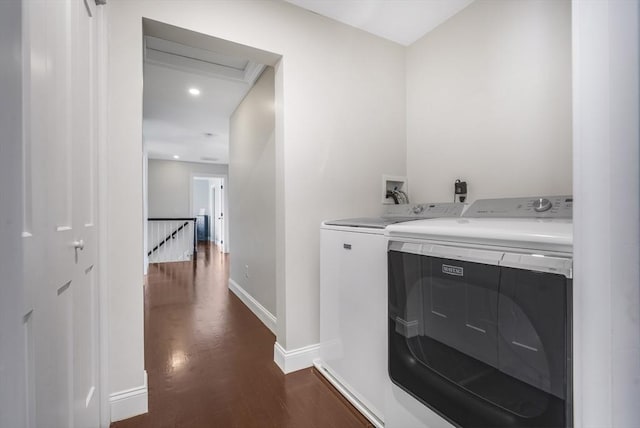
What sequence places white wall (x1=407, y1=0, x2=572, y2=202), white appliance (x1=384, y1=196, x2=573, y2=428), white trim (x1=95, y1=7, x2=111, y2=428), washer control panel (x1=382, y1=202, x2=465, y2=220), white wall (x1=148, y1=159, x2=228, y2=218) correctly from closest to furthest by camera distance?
1. white appliance (x1=384, y1=196, x2=573, y2=428)
2. white trim (x1=95, y1=7, x2=111, y2=428)
3. white wall (x1=407, y1=0, x2=572, y2=202)
4. washer control panel (x1=382, y1=202, x2=465, y2=220)
5. white wall (x1=148, y1=159, x2=228, y2=218)

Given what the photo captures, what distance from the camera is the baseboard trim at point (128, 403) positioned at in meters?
1.43

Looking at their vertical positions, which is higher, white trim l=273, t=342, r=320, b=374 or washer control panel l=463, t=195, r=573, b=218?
washer control panel l=463, t=195, r=573, b=218

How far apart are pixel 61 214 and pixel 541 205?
1.92 m

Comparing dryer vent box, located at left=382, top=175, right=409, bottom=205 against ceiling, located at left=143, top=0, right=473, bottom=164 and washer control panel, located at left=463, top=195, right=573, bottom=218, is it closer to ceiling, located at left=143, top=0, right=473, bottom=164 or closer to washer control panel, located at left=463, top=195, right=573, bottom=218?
washer control panel, located at left=463, top=195, right=573, bottom=218

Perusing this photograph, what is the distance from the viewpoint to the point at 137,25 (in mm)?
1479

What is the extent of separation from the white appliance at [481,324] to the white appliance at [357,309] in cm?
11

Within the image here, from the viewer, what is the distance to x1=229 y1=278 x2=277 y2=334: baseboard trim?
2.54m

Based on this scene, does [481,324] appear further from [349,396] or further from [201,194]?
[201,194]

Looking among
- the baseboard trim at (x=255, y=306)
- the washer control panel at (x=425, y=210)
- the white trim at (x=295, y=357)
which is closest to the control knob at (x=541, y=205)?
the washer control panel at (x=425, y=210)

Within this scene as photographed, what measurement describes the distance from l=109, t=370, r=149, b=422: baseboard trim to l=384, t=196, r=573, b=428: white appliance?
4.09 feet

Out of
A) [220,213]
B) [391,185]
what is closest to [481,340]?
[391,185]

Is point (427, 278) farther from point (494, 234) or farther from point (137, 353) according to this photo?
point (137, 353)

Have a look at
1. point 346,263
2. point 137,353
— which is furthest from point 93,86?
point 346,263

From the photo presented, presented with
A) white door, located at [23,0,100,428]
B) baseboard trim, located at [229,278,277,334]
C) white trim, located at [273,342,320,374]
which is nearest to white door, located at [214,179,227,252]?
baseboard trim, located at [229,278,277,334]
